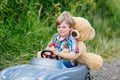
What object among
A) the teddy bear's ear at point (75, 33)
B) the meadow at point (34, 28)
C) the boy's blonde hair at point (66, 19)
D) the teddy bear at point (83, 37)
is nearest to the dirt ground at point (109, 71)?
the meadow at point (34, 28)

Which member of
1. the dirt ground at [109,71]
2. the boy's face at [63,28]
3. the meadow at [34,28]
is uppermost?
the boy's face at [63,28]

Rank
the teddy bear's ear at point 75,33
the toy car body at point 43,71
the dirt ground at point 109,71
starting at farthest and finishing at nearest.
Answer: the dirt ground at point 109,71 → the teddy bear's ear at point 75,33 → the toy car body at point 43,71

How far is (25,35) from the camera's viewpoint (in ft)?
28.8

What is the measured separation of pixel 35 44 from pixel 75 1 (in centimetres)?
204

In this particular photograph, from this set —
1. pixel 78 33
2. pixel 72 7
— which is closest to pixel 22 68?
pixel 78 33

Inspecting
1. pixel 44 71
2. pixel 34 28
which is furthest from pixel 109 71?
pixel 44 71

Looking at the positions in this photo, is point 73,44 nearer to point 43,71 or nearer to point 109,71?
point 43,71

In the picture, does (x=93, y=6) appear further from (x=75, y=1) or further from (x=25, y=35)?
(x=25, y=35)

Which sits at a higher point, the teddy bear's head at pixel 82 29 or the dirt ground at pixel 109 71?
the teddy bear's head at pixel 82 29

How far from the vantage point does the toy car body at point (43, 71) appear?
219 inches

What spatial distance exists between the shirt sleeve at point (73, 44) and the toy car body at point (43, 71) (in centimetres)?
22

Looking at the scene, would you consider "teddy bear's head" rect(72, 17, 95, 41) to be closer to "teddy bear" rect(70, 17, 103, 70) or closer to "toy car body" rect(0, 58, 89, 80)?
"teddy bear" rect(70, 17, 103, 70)

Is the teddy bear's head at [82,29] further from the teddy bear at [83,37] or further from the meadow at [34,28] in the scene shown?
the meadow at [34,28]

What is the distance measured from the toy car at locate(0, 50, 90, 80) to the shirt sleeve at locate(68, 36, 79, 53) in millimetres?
219
